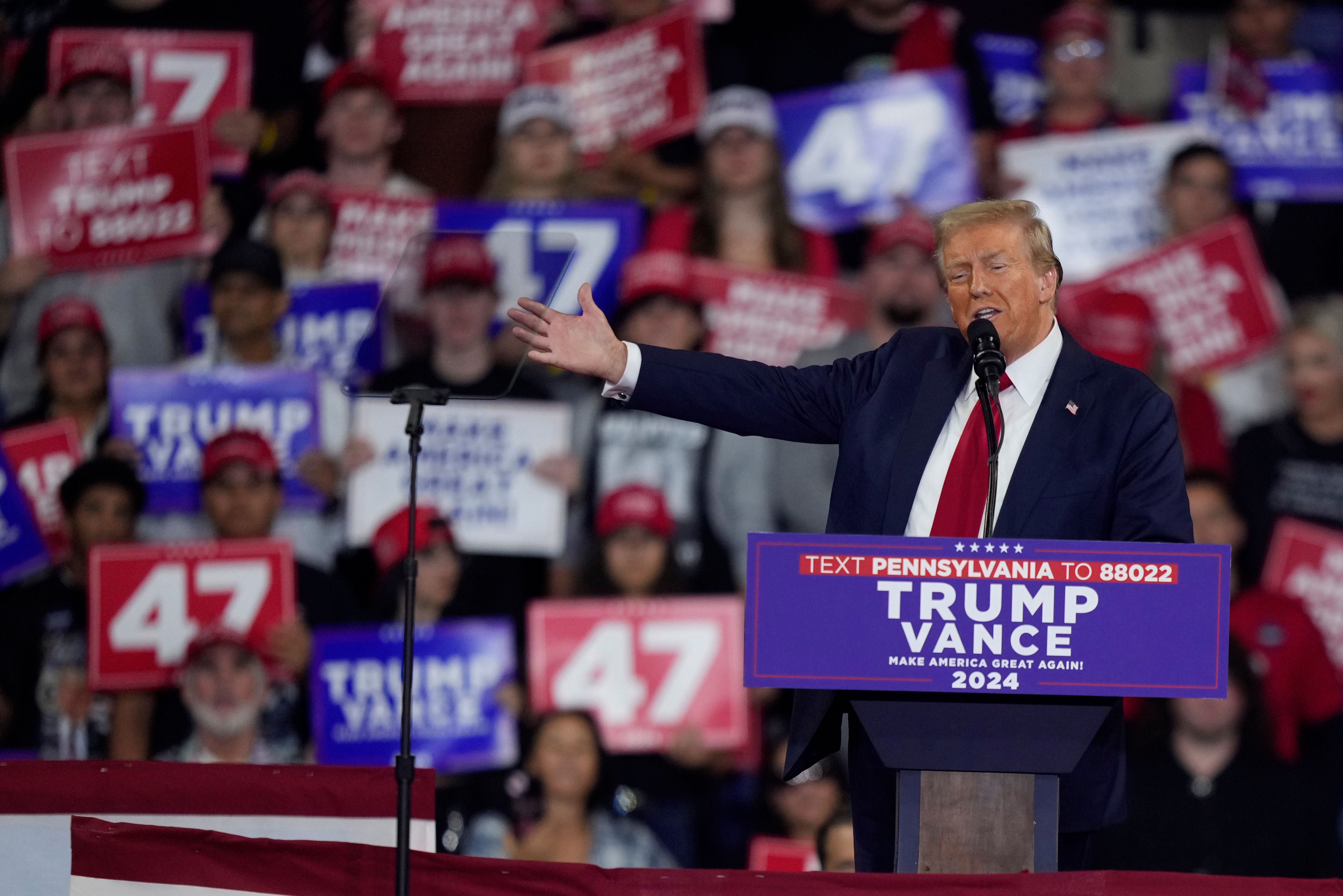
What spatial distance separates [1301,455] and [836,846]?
2048 millimetres

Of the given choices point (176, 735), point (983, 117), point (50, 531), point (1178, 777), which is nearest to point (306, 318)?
point (50, 531)

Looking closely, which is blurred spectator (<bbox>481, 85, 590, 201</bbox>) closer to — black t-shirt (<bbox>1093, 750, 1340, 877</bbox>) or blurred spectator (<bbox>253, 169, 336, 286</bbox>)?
blurred spectator (<bbox>253, 169, 336, 286</bbox>)

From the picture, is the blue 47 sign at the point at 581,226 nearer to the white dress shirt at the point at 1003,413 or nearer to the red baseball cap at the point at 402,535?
the red baseball cap at the point at 402,535

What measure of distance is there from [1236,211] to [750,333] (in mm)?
1613

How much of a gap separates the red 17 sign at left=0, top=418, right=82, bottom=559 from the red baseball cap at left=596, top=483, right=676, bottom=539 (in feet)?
5.39

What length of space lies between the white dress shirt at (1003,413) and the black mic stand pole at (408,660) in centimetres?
36

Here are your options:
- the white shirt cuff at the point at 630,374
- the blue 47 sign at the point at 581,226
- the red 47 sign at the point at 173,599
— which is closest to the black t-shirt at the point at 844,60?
the blue 47 sign at the point at 581,226

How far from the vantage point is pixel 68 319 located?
5.43m

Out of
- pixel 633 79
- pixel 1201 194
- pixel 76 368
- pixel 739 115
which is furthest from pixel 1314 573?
pixel 76 368

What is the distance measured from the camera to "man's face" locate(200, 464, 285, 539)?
5.09 meters

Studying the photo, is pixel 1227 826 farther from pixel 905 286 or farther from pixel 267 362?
pixel 267 362

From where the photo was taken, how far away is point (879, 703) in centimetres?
215

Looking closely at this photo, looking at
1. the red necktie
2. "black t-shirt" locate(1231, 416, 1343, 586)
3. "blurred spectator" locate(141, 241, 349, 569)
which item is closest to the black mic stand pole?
the red necktie

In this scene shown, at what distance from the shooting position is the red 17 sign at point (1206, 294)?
5367mm
